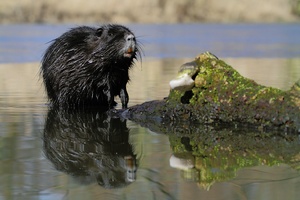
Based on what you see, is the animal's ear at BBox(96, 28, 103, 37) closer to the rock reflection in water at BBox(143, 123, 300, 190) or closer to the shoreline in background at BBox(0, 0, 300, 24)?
the rock reflection in water at BBox(143, 123, 300, 190)

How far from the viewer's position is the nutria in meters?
7.19

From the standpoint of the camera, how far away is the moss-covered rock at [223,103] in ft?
18.9

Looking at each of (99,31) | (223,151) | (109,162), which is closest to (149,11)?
(99,31)

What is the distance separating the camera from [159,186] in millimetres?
4027

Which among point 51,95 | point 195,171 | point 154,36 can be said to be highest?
point 195,171

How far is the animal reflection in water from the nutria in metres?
0.24

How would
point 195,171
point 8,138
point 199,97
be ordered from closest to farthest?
point 195,171 → point 8,138 → point 199,97

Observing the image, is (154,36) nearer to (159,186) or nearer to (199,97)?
(199,97)

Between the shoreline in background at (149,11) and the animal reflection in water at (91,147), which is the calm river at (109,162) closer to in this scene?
the animal reflection in water at (91,147)

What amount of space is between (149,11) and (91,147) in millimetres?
29648

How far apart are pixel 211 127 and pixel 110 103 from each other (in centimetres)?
164

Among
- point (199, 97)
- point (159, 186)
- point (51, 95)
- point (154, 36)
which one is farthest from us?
point (154, 36)

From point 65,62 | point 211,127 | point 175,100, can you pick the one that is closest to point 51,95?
point 65,62

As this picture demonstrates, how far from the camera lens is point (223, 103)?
20.1 feet
